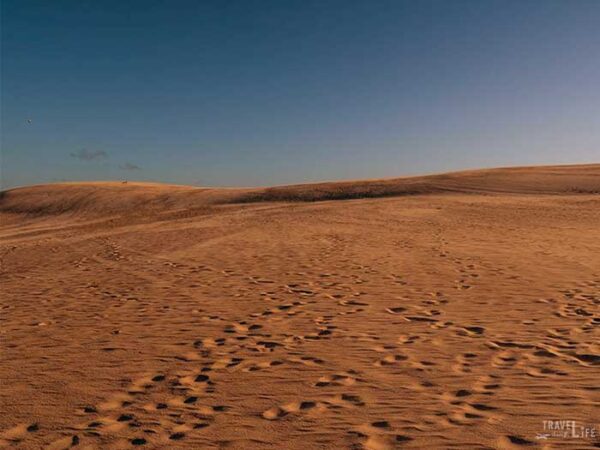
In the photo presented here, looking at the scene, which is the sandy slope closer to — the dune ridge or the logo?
the logo

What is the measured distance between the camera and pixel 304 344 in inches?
266

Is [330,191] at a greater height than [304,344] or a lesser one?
greater

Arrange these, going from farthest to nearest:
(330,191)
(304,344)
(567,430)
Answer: (330,191), (304,344), (567,430)

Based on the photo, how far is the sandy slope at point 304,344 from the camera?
4508 mm

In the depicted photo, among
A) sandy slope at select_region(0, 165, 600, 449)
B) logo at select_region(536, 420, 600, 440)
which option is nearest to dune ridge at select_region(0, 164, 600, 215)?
sandy slope at select_region(0, 165, 600, 449)

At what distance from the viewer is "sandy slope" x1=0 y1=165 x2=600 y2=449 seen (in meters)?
4.51

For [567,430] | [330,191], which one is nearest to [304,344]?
[567,430]

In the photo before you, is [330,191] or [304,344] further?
[330,191]

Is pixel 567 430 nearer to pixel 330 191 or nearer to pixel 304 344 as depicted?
pixel 304 344

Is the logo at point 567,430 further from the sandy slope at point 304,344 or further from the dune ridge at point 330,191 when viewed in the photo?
the dune ridge at point 330,191

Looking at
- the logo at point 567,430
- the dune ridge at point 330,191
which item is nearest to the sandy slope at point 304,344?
the logo at point 567,430

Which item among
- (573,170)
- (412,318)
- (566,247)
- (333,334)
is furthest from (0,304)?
(573,170)

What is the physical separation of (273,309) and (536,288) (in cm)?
567

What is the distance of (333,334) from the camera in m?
7.18
